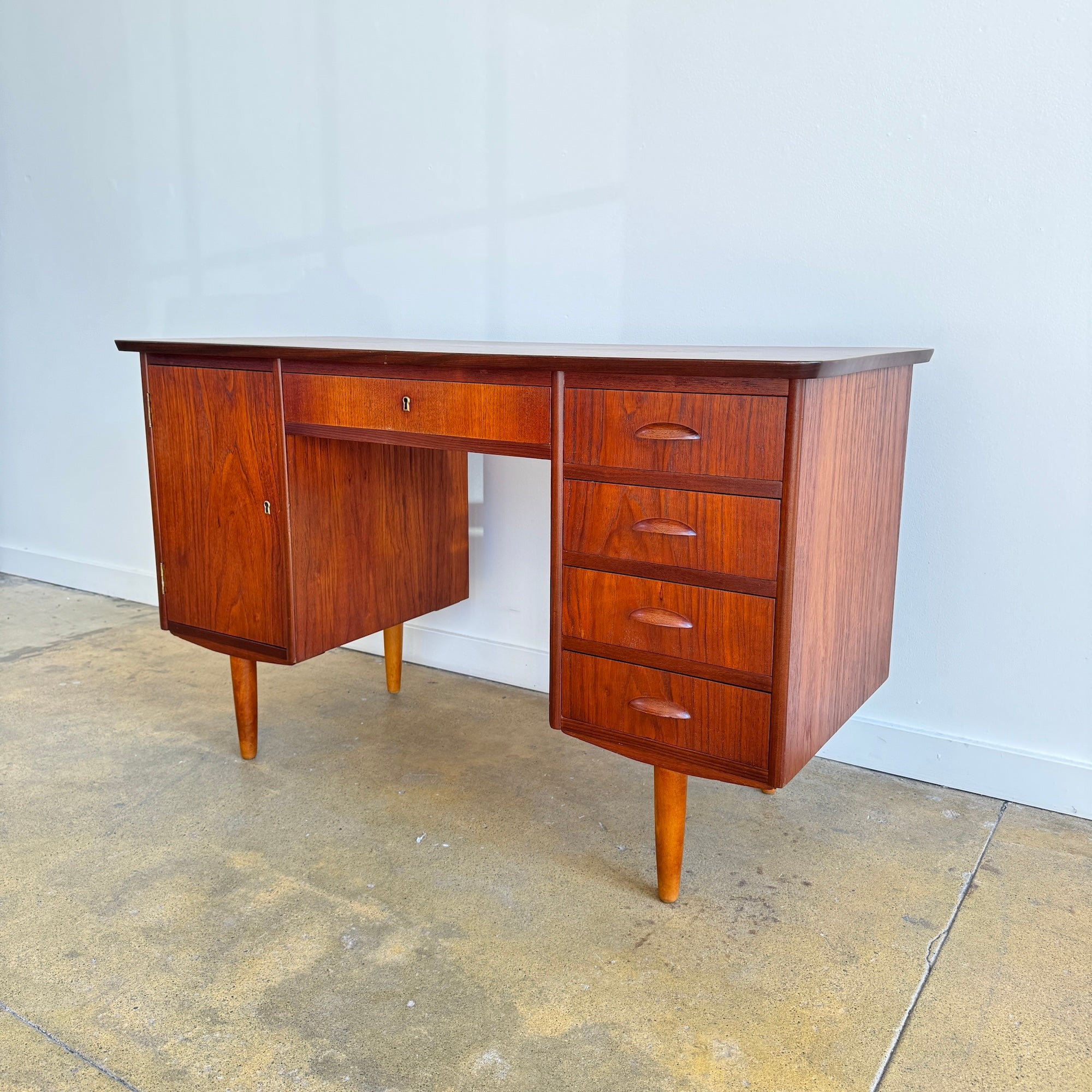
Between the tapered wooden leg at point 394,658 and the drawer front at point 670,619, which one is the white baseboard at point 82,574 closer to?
the tapered wooden leg at point 394,658

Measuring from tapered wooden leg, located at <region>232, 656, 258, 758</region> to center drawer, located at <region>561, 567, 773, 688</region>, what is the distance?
0.77 m

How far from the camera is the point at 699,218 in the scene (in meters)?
1.90

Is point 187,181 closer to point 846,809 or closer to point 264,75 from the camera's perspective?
point 264,75

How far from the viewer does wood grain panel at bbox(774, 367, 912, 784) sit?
1.25m

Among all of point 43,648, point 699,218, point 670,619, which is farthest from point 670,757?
point 43,648

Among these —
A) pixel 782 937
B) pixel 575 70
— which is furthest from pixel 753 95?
pixel 782 937

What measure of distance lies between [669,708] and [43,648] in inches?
A: 76.8

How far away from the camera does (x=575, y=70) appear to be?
1.99 m

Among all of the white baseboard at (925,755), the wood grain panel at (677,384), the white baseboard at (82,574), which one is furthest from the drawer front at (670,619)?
the white baseboard at (82,574)

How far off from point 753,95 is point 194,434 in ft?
3.85

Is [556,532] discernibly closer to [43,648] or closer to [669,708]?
[669,708]

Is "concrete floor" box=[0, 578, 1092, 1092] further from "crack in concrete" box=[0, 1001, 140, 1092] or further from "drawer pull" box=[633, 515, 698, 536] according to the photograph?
"drawer pull" box=[633, 515, 698, 536]

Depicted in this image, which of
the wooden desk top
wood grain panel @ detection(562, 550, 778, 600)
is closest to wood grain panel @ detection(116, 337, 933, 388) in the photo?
the wooden desk top

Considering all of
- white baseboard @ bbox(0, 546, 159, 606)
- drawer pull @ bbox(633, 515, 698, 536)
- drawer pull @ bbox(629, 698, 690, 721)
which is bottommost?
white baseboard @ bbox(0, 546, 159, 606)
